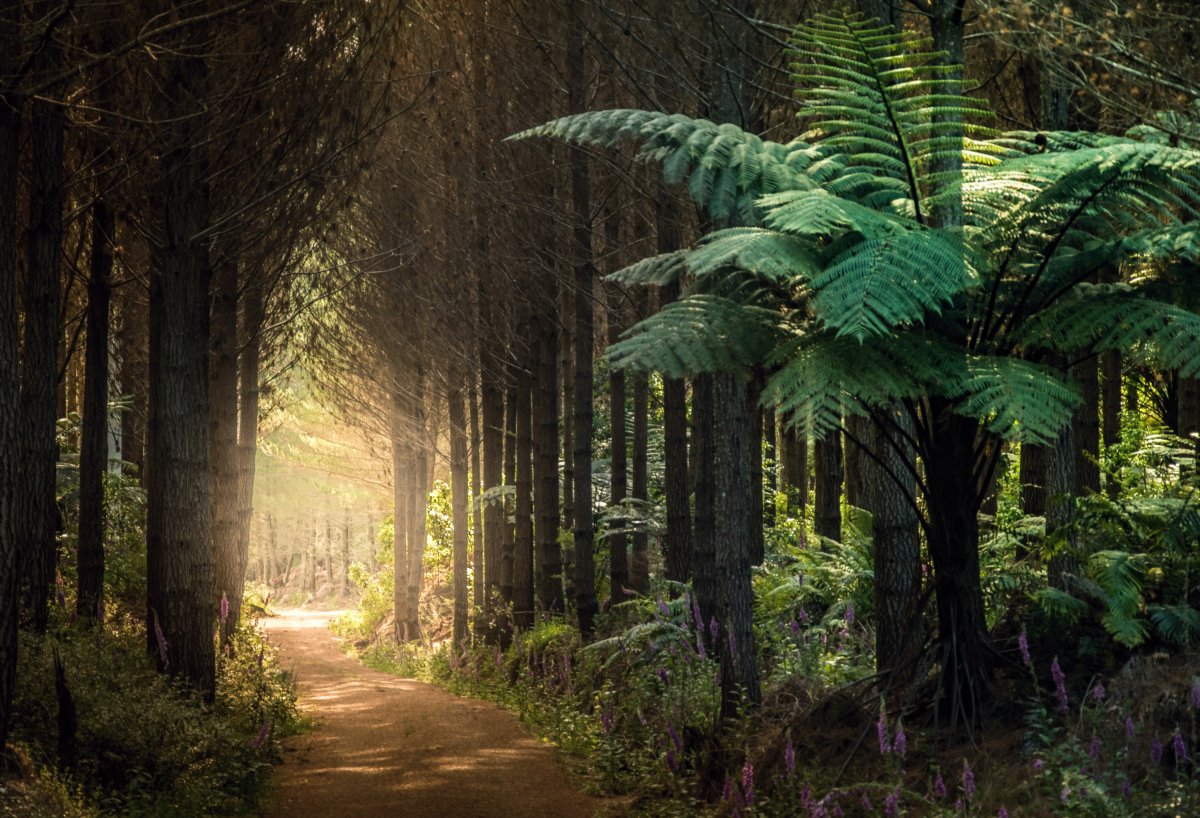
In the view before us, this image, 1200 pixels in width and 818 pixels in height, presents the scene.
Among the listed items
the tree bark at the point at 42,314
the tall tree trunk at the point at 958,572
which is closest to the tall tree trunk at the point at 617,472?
the tree bark at the point at 42,314

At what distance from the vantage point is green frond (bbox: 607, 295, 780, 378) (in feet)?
19.7

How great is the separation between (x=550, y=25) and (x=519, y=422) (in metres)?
6.07

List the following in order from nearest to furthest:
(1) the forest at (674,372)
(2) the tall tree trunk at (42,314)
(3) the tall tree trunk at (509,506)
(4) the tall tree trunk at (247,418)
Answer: (1) the forest at (674,372) < (2) the tall tree trunk at (42,314) < (4) the tall tree trunk at (247,418) < (3) the tall tree trunk at (509,506)

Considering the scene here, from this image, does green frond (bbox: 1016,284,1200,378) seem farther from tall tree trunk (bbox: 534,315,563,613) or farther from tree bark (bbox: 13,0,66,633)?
tall tree trunk (bbox: 534,315,563,613)

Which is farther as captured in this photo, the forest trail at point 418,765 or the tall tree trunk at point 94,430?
the tall tree trunk at point 94,430

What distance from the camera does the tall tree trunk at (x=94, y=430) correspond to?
12102 millimetres

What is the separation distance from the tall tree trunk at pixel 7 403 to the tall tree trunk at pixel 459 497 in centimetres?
1336

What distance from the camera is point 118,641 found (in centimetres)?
1175

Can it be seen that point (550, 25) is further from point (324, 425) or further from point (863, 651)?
point (324, 425)

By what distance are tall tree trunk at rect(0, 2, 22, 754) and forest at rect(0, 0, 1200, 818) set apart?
0.03 metres

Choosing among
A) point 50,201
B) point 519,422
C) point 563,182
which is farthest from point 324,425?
point 50,201

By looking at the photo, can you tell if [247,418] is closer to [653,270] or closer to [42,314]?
[42,314]

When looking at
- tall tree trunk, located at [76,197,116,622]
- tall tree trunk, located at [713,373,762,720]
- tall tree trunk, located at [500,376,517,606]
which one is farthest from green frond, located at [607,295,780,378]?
tall tree trunk, located at [500,376,517,606]

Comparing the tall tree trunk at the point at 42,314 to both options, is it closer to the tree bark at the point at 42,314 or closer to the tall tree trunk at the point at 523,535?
the tree bark at the point at 42,314
